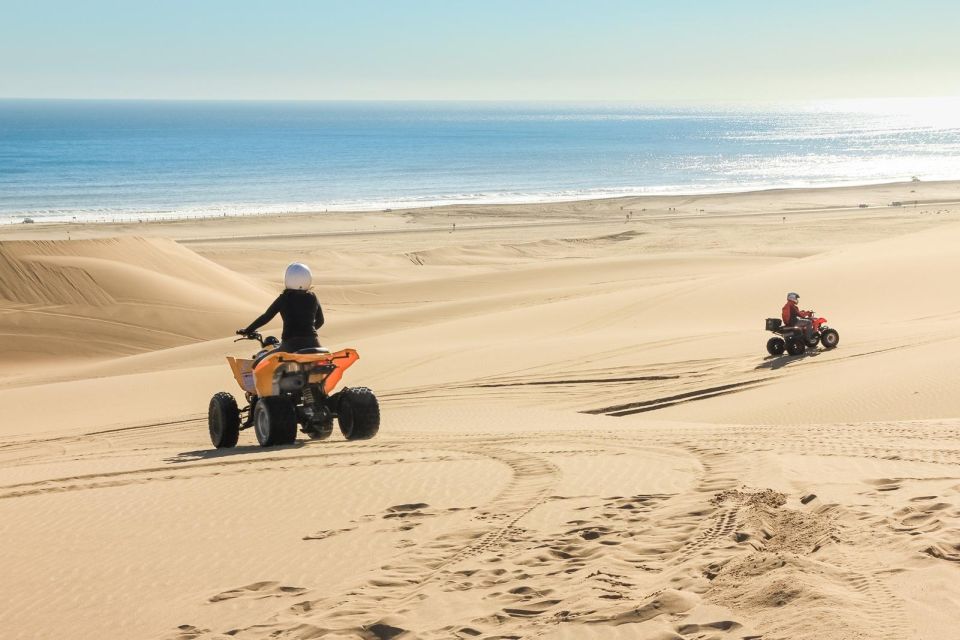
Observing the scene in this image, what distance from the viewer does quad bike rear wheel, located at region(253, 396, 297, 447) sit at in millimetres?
8500

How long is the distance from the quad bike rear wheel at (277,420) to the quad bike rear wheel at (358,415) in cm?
46

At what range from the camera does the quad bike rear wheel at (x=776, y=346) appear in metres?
14.6

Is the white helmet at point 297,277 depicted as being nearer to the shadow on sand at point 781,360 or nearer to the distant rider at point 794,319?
the shadow on sand at point 781,360

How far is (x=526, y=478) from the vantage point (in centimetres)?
680

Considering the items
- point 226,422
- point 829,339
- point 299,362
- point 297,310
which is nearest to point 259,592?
point 299,362

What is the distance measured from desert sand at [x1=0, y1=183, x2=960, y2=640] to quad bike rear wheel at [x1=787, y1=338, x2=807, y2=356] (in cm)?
28

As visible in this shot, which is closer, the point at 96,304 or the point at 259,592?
the point at 259,592

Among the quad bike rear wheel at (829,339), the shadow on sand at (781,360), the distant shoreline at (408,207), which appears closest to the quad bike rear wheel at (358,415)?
the shadow on sand at (781,360)

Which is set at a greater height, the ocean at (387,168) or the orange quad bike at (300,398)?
the ocean at (387,168)

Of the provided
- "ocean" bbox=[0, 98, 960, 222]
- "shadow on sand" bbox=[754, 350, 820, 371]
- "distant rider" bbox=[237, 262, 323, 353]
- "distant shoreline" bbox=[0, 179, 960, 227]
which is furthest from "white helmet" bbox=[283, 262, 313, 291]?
"ocean" bbox=[0, 98, 960, 222]

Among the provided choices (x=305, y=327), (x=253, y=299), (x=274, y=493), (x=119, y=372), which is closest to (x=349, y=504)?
(x=274, y=493)

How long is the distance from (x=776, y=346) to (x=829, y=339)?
909 millimetres

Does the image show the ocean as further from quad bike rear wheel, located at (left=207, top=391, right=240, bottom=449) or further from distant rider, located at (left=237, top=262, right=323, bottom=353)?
distant rider, located at (left=237, top=262, right=323, bottom=353)

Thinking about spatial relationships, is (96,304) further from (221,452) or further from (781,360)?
(221,452)
